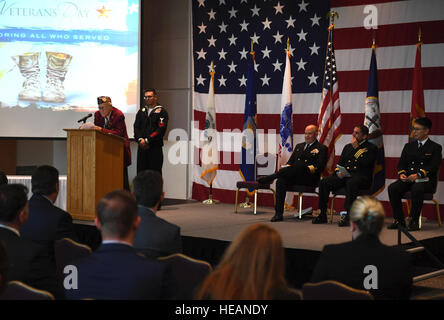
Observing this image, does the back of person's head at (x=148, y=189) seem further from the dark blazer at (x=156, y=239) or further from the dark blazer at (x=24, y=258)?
the dark blazer at (x=24, y=258)

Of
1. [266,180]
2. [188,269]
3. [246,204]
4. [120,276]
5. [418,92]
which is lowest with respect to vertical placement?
[246,204]

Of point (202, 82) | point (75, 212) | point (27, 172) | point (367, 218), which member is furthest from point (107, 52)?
point (367, 218)

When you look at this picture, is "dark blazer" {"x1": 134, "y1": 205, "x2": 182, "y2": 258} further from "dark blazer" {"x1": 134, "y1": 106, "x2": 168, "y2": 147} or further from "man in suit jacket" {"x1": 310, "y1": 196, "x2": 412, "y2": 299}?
"dark blazer" {"x1": 134, "y1": 106, "x2": 168, "y2": 147}

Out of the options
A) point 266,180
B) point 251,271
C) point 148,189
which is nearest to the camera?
point 251,271

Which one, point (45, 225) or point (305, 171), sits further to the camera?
point (305, 171)

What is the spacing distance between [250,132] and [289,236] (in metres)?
2.63

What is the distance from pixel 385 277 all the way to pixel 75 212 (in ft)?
13.5

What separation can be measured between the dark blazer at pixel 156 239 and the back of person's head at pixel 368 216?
2.98 ft

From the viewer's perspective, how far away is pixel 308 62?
789cm

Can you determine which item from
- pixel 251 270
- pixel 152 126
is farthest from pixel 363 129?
pixel 251 270

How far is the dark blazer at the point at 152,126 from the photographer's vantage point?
7.27m

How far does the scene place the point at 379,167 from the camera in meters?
6.80

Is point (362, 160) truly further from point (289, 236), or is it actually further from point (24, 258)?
point (24, 258)

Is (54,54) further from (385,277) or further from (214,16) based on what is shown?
(385,277)
